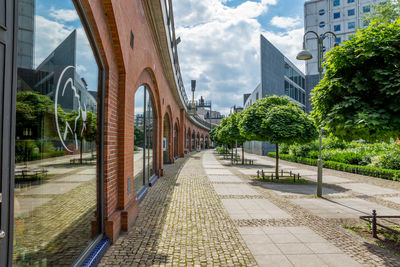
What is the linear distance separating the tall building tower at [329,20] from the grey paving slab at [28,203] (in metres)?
48.4

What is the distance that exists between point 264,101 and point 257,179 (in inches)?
167

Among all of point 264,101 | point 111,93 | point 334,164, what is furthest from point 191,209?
point 334,164

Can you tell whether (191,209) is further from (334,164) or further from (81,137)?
(334,164)

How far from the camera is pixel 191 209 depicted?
6.84 metres

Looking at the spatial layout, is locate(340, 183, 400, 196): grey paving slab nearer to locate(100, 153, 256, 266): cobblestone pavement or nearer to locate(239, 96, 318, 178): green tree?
locate(239, 96, 318, 178): green tree

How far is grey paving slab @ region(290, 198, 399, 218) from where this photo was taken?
669cm

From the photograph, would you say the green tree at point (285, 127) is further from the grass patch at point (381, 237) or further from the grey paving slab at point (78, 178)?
the grey paving slab at point (78, 178)

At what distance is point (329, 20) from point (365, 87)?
2143 inches

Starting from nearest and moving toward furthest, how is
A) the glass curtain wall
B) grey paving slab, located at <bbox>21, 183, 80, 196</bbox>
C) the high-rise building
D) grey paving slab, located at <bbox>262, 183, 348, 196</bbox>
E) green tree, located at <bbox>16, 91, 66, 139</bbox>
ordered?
green tree, located at <bbox>16, 91, 66, 139</bbox>, grey paving slab, located at <bbox>21, 183, 80, 196</bbox>, the glass curtain wall, grey paving slab, located at <bbox>262, 183, 348, 196</bbox>, the high-rise building

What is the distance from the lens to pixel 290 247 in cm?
447

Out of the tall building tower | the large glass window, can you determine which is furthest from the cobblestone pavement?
the tall building tower

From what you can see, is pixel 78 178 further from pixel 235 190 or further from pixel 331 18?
pixel 331 18

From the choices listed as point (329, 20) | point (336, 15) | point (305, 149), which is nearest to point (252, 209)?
point (305, 149)

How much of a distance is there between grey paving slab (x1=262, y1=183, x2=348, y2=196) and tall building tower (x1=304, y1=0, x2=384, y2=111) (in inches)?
1517
